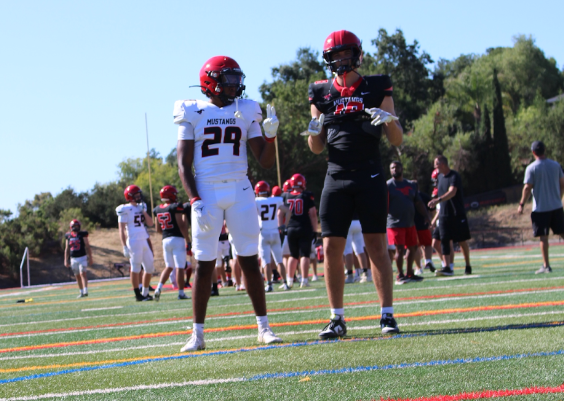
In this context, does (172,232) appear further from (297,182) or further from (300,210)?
(297,182)

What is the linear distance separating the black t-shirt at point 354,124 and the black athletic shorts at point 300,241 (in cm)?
743

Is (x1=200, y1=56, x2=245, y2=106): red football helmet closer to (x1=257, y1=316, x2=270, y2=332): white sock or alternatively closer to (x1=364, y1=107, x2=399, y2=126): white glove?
(x1=364, y1=107, x2=399, y2=126): white glove

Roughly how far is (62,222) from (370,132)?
42.7 m

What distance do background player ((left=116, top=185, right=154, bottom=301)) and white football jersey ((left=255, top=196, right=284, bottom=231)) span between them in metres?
2.16

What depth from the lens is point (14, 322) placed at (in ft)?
31.3

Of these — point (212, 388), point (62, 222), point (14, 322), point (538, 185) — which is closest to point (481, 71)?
point (62, 222)

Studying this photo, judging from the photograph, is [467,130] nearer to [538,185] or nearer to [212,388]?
[538,185]

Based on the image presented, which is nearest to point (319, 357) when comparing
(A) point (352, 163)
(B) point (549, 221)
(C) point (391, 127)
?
(A) point (352, 163)

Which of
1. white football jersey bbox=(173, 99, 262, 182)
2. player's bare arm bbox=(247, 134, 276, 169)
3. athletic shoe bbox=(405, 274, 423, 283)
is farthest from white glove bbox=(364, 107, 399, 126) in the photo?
athletic shoe bbox=(405, 274, 423, 283)

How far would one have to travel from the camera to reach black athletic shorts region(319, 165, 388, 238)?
499 cm

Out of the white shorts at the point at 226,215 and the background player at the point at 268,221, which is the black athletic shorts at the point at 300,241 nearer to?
the background player at the point at 268,221

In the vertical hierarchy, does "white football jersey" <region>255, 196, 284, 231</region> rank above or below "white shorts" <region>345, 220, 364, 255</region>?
above

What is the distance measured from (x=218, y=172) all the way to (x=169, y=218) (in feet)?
23.1

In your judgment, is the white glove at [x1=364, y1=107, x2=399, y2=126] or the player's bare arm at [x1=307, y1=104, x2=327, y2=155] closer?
the white glove at [x1=364, y1=107, x2=399, y2=126]
